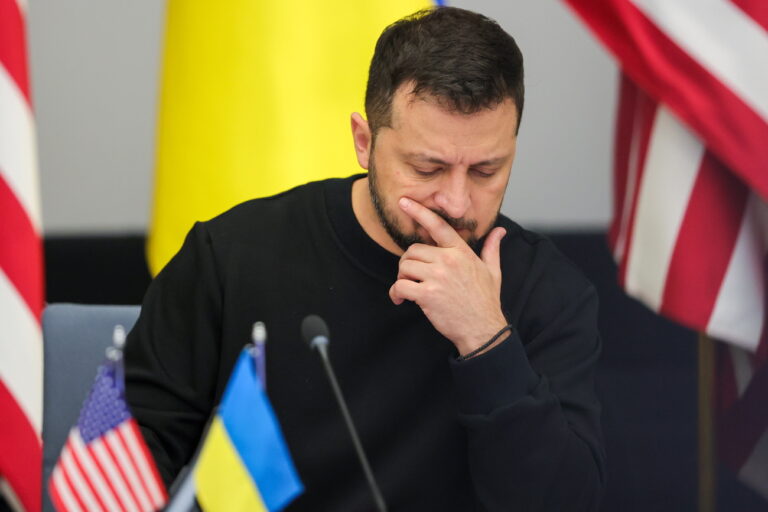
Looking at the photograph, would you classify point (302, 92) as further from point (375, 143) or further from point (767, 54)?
point (767, 54)

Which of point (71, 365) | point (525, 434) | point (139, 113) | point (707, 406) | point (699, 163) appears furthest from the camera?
point (139, 113)

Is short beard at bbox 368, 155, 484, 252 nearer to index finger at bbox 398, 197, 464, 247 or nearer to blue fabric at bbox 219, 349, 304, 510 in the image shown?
index finger at bbox 398, 197, 464, 247

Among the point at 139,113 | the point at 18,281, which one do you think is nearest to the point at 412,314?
the point at 18,281

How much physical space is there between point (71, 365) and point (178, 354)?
1.39ft

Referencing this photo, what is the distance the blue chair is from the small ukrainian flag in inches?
35.1

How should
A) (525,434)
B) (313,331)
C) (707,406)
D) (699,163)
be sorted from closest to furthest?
(313,331) < (525,434) < (699,163) < (707,406)

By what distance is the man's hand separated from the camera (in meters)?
1.68

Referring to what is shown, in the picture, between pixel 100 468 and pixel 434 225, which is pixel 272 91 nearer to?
pixel 434 225

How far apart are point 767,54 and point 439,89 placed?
961 mm

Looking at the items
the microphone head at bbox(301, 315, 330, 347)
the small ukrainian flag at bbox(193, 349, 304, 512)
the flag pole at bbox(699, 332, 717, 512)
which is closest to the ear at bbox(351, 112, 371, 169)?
the microphone head at bbox(301, 315, 330, 347)

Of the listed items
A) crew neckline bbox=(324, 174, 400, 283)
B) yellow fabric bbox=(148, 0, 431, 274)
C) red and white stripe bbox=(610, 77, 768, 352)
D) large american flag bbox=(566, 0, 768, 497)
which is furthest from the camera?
yellow fabric bbox=(148, 0, 431, 274)

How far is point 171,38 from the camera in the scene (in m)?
2.73

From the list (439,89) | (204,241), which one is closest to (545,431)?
(439,89)

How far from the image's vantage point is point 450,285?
1.70m
